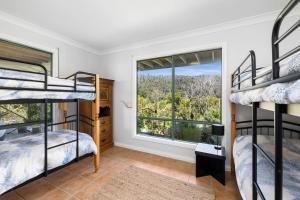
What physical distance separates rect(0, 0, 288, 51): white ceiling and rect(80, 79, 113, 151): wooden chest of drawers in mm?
1219

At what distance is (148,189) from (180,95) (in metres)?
1.86

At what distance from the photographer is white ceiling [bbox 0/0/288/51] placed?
1987 millimetres

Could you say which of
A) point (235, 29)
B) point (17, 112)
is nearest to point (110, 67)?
point (17, 112)

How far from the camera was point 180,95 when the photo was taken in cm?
310

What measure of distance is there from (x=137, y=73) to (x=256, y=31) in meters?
2.41

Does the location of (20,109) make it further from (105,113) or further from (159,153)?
(159,153)

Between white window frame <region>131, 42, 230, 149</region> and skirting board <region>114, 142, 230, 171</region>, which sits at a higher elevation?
white window frame <region>131, 42, 230, 149</region>

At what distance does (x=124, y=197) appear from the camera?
1859 mm

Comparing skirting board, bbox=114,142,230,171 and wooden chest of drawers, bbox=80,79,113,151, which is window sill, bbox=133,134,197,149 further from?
wooden chest of drawers, bbox=80,79,113,151

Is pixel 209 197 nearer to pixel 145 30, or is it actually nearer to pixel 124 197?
pixel 124 197

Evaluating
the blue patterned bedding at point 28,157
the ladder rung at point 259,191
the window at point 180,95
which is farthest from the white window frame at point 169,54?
the ladder rung at point 259,191

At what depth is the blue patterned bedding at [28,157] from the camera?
4.50 feet

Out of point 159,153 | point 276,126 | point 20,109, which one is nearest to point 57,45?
point 20,109

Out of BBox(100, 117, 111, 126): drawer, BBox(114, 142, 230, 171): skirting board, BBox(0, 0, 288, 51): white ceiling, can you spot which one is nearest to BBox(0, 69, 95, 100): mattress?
BBox(0, 0, 288, 51): white ceiling
